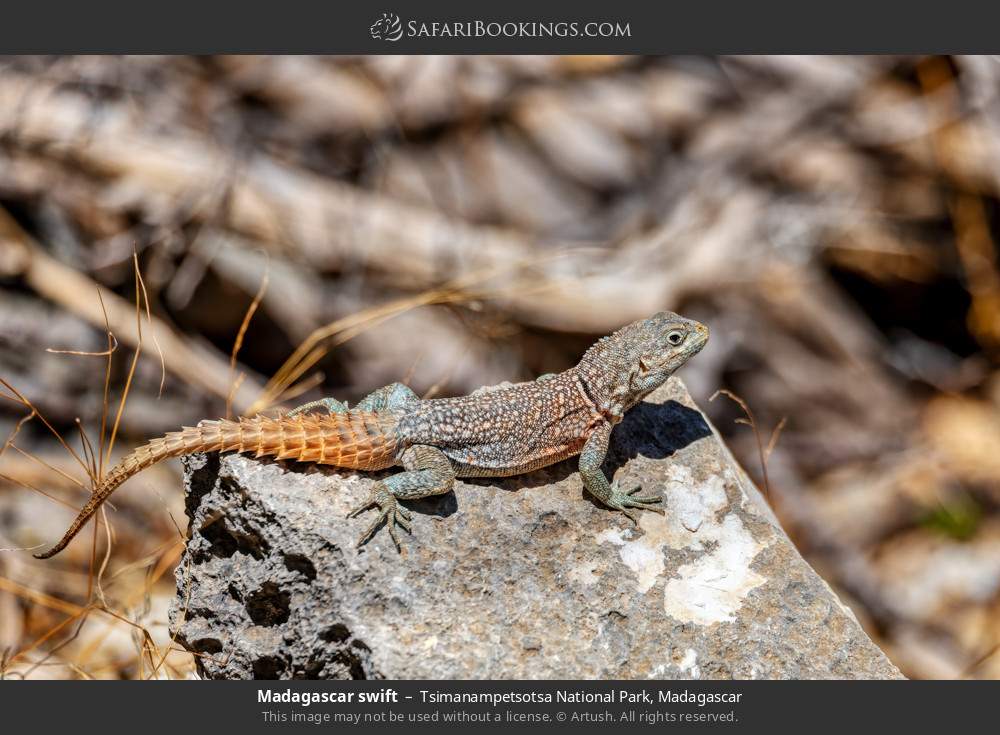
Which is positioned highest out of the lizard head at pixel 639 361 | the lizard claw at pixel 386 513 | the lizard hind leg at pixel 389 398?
the lizard head at pixel 639 361

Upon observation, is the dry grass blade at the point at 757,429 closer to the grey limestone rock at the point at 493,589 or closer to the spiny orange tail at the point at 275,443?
the grey limestone rock at the point at 493,589

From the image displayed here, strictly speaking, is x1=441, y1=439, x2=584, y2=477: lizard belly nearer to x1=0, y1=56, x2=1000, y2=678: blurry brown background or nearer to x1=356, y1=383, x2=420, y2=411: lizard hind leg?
x1=356, y1=383, x2=420, y2=411: lizard hind leg

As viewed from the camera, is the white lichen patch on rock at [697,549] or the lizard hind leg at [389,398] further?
the lizard hind leg at [389,398]

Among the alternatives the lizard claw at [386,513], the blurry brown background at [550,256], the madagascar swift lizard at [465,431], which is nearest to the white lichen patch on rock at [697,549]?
the madagascar swift lizard at [465,431]

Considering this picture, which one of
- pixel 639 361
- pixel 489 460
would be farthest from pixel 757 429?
pixel 489 460

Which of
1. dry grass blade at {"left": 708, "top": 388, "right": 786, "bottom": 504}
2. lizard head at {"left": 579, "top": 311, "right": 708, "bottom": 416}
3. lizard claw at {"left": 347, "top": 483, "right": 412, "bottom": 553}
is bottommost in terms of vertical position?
dry grass blade at {"left": 708, "top": 388, "right": 786, "bottom": 504}

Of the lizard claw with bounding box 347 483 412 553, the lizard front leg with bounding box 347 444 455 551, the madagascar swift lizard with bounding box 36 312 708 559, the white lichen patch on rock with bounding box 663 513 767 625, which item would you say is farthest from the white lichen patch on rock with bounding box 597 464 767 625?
the lizard claw with bounding box 347 483 412 553
